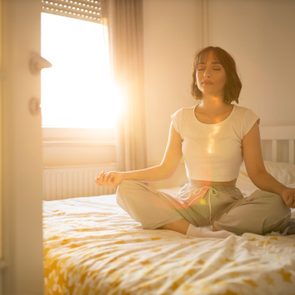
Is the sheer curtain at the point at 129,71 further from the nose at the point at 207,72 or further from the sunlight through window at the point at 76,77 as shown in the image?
the nose at the point at 207,72

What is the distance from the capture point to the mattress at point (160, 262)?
2.28ft

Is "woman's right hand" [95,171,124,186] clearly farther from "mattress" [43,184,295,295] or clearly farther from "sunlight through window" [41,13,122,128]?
"sunlight through window" [41,13,122,128]

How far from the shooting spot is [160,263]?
0.80 meters

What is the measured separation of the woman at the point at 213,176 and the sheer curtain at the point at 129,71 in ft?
4.02

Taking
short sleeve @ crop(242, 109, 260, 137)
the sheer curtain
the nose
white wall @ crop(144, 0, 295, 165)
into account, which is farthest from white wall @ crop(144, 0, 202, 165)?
short sleeve @ crop(242, 109, 260, 137)

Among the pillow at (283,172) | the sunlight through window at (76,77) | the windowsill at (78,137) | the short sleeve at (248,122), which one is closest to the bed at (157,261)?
the short sleeve at (248,122)

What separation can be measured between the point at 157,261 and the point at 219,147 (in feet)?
1.97

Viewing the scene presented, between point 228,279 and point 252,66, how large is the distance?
2248mm

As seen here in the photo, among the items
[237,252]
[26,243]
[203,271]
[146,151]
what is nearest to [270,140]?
[146,151]

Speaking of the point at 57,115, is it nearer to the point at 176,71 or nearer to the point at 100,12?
the point at 100,12

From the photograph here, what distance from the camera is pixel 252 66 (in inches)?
105

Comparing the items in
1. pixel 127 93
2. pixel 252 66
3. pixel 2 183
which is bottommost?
pixel 2 183

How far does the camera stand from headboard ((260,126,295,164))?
2.27 m

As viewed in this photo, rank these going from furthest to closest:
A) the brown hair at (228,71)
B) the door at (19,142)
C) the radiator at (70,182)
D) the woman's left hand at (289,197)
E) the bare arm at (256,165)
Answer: the radiator at (70,182) < the brown hair at (228,71) < the bare arm at (256,165) < the woman's left hand at (289,197) < the door at (19,142)
